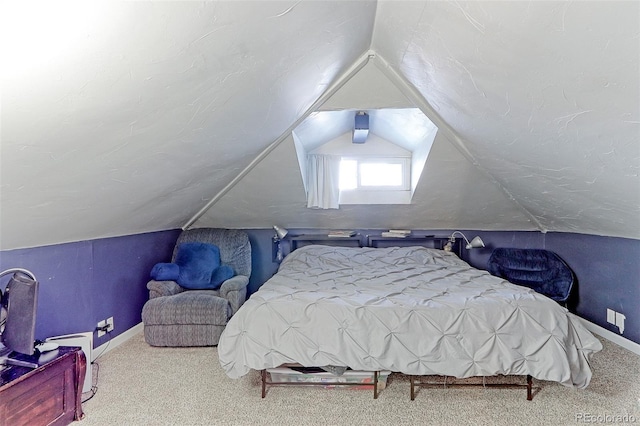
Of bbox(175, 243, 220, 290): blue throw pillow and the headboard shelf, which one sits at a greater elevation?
the headboard shelf

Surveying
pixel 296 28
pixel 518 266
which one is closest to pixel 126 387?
pixel 296 28

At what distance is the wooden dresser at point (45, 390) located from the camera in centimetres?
159

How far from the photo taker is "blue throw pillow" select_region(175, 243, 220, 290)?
354 cm

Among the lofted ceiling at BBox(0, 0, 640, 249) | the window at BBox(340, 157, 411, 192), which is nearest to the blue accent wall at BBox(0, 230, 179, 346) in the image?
the lofted ceiling at BBox(0, 0, 640, 249)

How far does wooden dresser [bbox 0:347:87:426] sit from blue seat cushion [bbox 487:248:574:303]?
12.7ft

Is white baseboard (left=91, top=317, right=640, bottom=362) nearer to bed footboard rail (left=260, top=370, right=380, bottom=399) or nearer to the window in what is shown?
bed footboard rail (left=260, top=370, right=380, bottom=399)

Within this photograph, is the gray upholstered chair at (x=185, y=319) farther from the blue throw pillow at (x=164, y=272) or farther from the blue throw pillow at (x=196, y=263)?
the blue throw pillow at (x=196, y=263)

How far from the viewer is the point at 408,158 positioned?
4117 millimetres

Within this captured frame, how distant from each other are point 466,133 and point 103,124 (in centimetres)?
249

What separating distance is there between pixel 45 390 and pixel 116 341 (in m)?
1.31

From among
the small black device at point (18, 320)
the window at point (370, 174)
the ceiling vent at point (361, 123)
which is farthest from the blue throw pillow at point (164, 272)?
the ceiling vent at point (361, 123)

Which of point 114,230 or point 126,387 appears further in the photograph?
point 114,230

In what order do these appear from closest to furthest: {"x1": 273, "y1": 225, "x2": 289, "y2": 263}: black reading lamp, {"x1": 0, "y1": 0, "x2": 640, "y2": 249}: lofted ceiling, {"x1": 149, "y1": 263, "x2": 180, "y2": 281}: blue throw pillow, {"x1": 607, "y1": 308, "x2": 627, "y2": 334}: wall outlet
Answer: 1. {"x1": 0, "y1": 0, "x2": 640, "y2": 249}: lofted ceiling
2. {"x1": 607, "y1": 308, "x2": 627, "y2": 334}: wall outlet
3. {"x1": 149, "y1": 263, "x2": 180, "y2": 281}: blue throw pillow
4. {"x1": 273, "y1": 225, "x2": 289, "y2": 263}: black reading lamp

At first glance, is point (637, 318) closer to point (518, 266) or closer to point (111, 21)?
point (518, 266)
